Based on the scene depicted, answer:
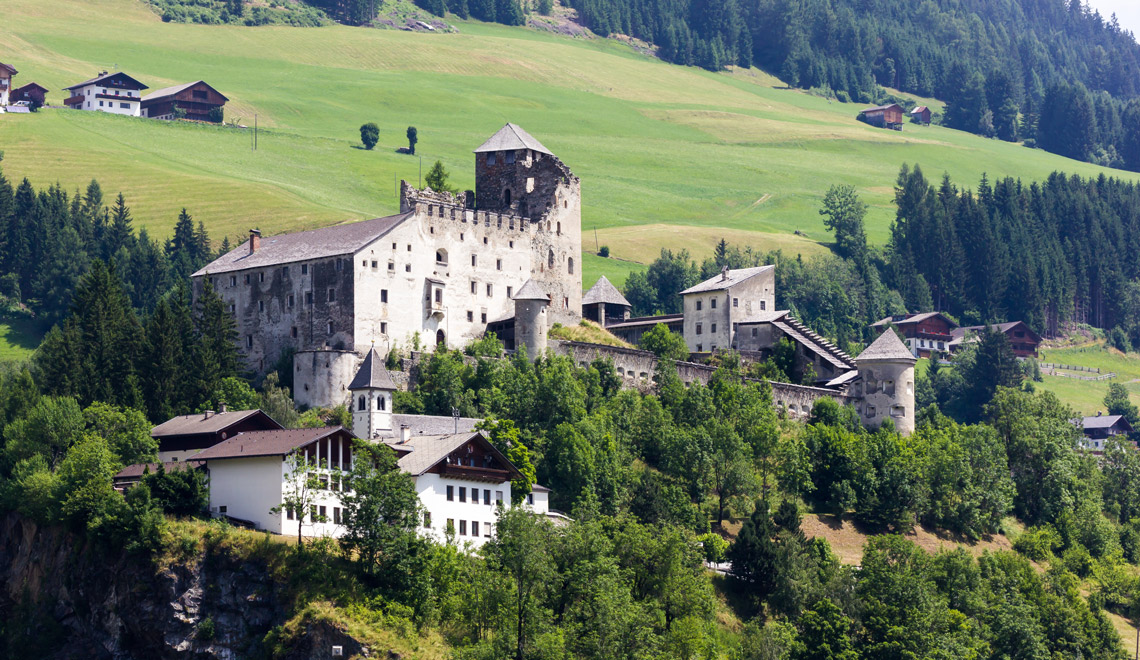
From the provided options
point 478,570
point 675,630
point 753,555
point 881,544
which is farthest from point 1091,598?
A: point 478,570

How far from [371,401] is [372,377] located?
1355 mm

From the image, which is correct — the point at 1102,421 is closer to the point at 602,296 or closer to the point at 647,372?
the point at 602,296

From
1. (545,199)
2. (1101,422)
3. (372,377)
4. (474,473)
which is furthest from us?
(1101,422)

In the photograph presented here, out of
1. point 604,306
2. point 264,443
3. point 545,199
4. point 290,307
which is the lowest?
point 264,443

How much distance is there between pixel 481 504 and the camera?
83125 millimetres

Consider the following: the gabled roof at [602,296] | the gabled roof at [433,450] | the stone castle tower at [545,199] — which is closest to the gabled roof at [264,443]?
the gabled roof at [433,450]

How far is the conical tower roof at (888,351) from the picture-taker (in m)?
119

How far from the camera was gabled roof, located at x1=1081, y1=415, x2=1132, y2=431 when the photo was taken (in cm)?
15950

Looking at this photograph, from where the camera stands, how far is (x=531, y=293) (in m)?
110

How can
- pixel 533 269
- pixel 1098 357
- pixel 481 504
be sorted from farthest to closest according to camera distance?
1. pixel 1098 357
2. pixel 533 269
3. pixel 481 504

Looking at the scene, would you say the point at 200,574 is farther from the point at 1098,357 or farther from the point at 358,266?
the point at 1098,357

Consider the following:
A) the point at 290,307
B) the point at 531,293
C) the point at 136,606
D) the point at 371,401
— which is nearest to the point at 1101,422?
the point at 531,293

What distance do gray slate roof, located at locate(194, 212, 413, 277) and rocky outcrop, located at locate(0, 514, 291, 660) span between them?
102ft

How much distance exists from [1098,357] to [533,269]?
341 ft
